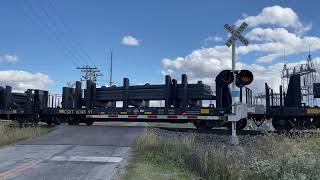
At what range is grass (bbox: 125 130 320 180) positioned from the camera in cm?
959

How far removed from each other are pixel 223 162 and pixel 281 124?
13.4 metres

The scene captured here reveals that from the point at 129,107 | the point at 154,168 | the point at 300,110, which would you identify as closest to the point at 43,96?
the point at 129,107

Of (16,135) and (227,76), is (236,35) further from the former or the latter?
(16,135)

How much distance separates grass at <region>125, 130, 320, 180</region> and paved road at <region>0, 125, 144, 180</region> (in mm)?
865

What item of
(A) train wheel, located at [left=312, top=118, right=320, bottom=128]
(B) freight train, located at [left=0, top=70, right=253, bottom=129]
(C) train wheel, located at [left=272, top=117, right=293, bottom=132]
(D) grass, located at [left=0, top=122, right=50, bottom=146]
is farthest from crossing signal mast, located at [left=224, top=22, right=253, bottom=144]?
(D) grass, located at [left=0, top=122, right=50, bottom=146]

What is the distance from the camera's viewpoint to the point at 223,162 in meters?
11.6

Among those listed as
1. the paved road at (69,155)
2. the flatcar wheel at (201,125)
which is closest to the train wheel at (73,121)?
the paved road at (69,155)

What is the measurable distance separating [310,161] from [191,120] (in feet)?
48.4

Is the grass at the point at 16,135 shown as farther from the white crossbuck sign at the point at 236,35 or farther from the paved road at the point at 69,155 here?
the white crossbuck sign at the point at 236,35

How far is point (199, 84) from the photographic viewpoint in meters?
24.7

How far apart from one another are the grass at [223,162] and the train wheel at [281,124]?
8.70m

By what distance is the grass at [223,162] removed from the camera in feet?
31.4

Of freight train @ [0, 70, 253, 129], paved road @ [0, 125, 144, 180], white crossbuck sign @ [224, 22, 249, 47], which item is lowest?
paved road @ [0, 125, 144, 180]

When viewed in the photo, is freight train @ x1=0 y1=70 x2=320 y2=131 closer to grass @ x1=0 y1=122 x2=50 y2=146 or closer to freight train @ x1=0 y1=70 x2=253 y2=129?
freight train @ x1=0 y1=70 x2=253 y2=129
